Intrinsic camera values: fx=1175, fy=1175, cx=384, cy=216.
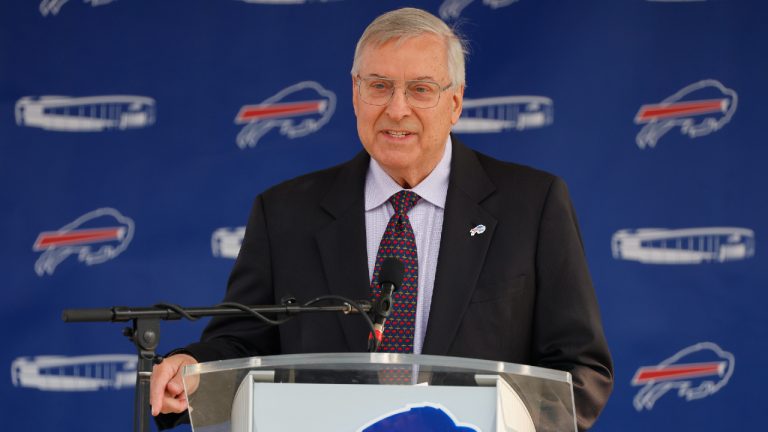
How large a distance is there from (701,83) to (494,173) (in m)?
1.48

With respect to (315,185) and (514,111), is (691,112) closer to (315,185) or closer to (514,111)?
(514,111)

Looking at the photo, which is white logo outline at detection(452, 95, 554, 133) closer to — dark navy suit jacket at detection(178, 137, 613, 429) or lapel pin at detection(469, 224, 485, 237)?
dark navy suit jacket at detection(178, 137, 613, 429)

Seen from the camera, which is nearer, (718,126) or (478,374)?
(478,374)

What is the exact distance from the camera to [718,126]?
4105mm

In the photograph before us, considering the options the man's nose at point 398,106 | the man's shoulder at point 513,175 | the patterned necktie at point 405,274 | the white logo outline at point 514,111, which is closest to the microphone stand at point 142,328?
the patterned necktie at point 405,274

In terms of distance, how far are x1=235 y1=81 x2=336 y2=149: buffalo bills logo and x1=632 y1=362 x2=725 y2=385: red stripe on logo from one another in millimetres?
1421

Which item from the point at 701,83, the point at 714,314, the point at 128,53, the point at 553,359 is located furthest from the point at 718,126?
the point at 128,53

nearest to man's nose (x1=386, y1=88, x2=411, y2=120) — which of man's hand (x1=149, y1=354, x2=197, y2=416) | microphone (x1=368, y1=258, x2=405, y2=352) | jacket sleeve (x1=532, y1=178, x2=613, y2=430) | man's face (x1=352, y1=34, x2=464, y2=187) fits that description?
man's face (x1=352, y1=34, x2=464, y2=187)

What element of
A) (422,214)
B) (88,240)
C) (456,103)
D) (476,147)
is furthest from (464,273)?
(88,240)

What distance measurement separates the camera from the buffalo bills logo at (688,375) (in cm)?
405

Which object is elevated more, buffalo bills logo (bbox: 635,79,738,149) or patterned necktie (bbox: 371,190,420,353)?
buffalo bills logo (bbox: 635,79,738,149)

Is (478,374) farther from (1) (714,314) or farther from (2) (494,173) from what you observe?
(1) (714,314)

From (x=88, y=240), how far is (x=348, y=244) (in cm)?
158

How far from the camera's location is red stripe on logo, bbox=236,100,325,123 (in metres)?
4.16
